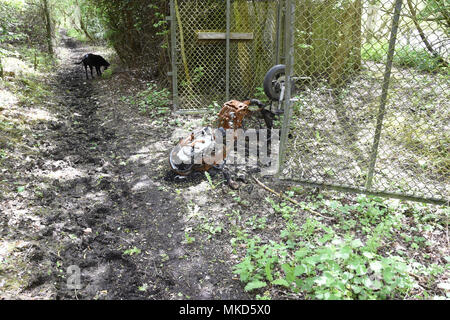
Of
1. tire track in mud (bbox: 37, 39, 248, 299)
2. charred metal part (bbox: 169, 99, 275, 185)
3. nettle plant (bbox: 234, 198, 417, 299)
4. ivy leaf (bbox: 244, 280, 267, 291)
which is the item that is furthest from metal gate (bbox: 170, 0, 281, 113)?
ivy leaf (bbox: 244, 280, 267, 291)

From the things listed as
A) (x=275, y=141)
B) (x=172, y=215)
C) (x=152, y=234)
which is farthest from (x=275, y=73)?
(x=152, y=234)

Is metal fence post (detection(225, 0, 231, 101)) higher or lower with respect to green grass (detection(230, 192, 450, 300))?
higher

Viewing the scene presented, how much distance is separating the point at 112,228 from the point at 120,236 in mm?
177

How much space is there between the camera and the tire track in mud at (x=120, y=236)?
8.48 ft

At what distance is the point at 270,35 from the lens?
659 centimetres

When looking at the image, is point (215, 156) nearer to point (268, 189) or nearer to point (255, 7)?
point (268, 189)

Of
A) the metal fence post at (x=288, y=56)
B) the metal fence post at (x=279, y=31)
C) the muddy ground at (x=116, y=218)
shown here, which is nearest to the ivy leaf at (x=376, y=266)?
the muddy ground at (x=116, y=218)

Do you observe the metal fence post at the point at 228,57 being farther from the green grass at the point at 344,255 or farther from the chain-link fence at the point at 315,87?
the green grass at the point at 344,255

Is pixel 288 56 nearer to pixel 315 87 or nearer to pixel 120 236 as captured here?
pixel 120 236

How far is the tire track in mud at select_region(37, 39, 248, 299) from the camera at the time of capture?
Result: 8.48 ft

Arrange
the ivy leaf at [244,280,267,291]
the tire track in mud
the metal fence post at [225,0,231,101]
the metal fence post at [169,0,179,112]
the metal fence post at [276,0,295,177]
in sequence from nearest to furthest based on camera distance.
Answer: the ivy leaf at [244,280,267,291] < the tire track in mud < the metal fence post at [276,0,295,177] < the metal fence post at [169,0,179,112] < the metal fence post at [225,0,231,101]

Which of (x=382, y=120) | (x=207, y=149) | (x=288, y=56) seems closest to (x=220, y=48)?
(x=207, y=149)

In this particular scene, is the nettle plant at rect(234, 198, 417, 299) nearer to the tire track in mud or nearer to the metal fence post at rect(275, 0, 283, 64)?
the tire track in mud

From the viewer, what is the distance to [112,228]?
3.34 metres
